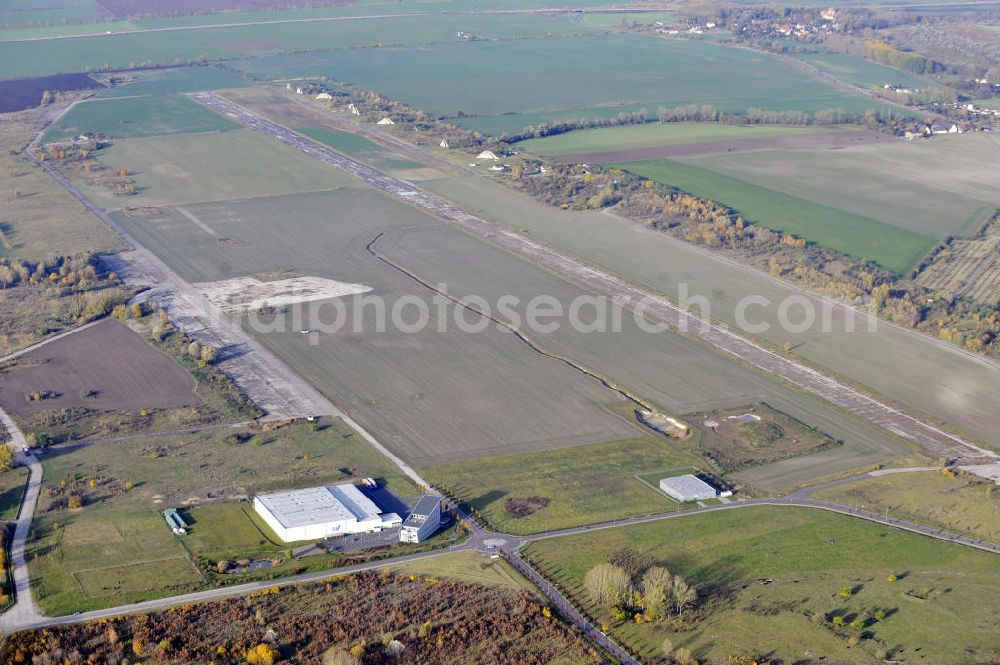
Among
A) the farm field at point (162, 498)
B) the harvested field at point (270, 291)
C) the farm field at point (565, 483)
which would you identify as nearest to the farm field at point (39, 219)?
the harvested field at point (270, 291)

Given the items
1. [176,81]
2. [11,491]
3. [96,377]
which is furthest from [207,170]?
[11,491]

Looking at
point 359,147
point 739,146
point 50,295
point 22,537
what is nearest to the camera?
point 22,537

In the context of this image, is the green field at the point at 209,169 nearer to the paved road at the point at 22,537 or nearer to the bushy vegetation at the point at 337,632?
the paved road at the point at 22,537

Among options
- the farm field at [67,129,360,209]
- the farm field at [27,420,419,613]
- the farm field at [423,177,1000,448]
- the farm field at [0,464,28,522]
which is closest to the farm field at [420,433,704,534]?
the farm field at [27,420,419,613]

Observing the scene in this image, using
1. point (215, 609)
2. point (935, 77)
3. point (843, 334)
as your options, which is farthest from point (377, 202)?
point (935, 77)

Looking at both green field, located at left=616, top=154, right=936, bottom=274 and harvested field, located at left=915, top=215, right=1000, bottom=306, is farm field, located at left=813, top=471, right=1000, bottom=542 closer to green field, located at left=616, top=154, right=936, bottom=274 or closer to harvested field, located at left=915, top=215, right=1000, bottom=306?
harvested field, located at left=915, top=215, right=1000, bottom=306

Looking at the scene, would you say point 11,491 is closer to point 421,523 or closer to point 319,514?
point 319,514
